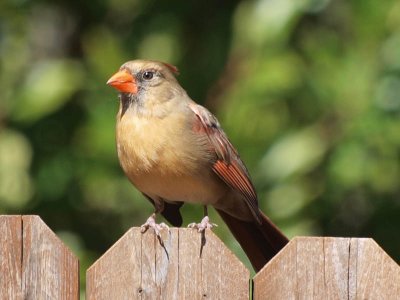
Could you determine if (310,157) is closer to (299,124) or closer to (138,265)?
(299,124)

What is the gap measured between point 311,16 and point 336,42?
1.71 ft

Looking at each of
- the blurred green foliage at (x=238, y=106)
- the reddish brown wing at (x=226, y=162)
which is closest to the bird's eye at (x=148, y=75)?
the reddish brown wing at (x=226, y=162)

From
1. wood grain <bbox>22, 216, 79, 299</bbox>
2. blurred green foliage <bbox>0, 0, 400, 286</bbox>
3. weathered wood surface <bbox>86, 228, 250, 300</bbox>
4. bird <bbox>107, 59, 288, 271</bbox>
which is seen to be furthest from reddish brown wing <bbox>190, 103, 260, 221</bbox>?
wood grain <bbox>22, 216, 79, 299</bbox>

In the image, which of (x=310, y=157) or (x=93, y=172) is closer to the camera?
(x=310, y=157)

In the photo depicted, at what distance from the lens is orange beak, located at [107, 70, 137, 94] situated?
14.9 ft

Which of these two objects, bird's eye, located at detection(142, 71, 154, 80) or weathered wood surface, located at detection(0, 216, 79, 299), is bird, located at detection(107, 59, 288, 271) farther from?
weathered wood surface, located at detection(0, 216, 79, 299)

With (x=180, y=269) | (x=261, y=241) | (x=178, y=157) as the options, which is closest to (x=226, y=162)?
(x=178, y=157)

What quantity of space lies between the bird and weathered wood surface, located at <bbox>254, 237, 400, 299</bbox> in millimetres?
931

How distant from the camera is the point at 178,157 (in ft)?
14.1

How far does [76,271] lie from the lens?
10.1ft

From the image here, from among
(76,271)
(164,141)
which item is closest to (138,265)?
(76,271)

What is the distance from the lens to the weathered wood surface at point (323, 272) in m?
3.03

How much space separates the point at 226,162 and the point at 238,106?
2.10 feet

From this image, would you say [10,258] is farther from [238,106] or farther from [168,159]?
[238,106]
